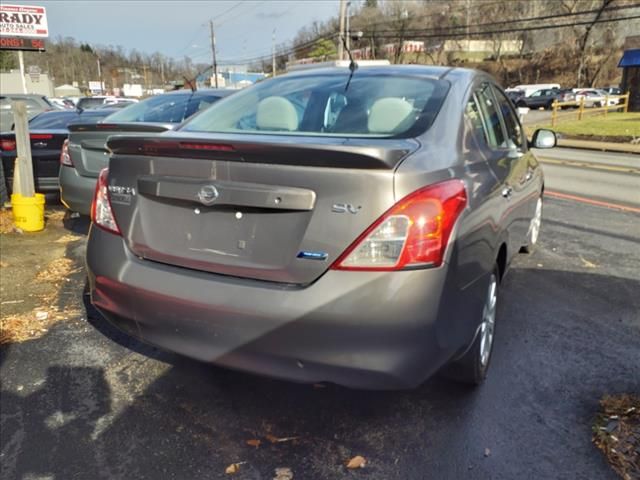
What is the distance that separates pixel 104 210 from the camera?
2.67 meters

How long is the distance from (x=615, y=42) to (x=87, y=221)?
224ft

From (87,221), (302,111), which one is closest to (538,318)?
(302,111)

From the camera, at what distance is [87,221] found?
6879 mm

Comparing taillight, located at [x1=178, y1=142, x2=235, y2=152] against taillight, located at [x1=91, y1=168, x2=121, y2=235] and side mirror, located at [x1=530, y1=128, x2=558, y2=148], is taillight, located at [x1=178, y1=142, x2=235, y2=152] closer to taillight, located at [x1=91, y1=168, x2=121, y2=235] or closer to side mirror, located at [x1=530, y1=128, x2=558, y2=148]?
taillight, located at [x1=91, y1=168, x2=121, y2=235]

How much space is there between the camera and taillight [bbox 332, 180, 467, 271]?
2059 mm

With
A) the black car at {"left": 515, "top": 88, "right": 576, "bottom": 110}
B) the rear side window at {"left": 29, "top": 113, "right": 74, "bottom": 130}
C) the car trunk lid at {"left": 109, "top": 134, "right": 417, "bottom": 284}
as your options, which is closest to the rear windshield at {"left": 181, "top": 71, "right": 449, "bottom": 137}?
the car trunk lid at {"left": 109, "top": 134, "right": 417, "bottom": 284}

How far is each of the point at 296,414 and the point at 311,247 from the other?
1.02 m

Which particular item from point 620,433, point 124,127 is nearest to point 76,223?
point 124,127

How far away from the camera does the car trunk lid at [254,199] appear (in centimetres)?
208

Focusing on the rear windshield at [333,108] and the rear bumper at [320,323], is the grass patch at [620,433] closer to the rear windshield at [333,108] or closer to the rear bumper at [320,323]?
the rear bumper at [320,323]

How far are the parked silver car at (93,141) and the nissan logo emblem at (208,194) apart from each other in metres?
3.12

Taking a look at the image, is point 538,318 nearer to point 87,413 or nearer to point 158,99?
point 87,413

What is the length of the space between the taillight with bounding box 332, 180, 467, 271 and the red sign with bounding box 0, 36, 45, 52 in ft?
35.8

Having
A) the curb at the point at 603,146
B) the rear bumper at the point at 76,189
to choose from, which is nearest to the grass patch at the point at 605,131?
the curb at the point at 603,146
